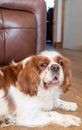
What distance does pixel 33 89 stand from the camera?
1.27 metres

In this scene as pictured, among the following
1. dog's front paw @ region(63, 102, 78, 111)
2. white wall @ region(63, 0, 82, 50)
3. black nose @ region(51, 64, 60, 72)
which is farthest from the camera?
white wall @ region(63, 0, 82, 50)

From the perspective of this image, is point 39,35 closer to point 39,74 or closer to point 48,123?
point 39,74

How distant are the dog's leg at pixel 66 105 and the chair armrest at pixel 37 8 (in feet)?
1.31

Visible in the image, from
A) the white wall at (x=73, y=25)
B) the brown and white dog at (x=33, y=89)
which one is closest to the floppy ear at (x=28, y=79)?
the brown and white dog at (x=33, y=89)

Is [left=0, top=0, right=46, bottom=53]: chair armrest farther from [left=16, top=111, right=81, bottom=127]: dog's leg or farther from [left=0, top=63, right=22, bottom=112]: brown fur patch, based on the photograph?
[left=16, top=111, right=81, bottom=127]: dog's leg

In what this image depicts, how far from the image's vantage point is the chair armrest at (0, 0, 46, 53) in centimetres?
157

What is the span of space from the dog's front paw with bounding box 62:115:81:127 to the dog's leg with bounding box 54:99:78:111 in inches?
6.9

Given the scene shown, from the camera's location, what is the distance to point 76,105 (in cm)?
151

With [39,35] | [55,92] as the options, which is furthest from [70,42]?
[55,92]

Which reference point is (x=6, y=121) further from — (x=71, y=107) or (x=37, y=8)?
(x=37, y=8)

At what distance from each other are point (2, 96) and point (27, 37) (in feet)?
1.59


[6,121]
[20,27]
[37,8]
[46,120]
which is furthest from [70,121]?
[37,8]

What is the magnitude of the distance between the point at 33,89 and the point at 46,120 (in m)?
0.17

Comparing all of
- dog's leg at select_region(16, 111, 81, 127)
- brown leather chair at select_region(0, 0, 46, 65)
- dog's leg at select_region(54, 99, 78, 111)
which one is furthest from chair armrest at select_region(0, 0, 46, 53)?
dog's leg at select_region(16, 111, 81, 127)
